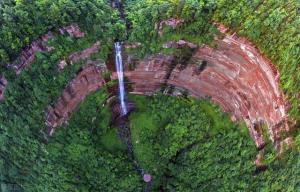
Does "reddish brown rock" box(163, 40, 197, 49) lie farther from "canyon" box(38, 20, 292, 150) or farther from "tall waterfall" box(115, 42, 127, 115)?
"tall waterfall" box(115, 42, 127, 115)

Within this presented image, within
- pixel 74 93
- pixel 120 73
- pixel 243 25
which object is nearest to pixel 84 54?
pixel 74 93

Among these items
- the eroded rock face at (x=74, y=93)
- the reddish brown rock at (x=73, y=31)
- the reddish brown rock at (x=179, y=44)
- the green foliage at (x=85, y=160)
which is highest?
the reddish brown rock at (x=73, y=31)

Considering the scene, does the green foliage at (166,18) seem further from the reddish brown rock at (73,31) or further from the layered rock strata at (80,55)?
the reddish brown rock at (73,31)

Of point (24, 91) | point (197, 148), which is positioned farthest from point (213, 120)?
point (24, 91)

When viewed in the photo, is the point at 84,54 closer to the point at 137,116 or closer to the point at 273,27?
the point at 137,116

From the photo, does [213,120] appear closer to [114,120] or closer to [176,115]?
[176,115]

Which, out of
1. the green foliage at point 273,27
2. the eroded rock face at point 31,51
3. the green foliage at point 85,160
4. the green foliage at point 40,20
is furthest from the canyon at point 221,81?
the eroded rock face at point 31,51
